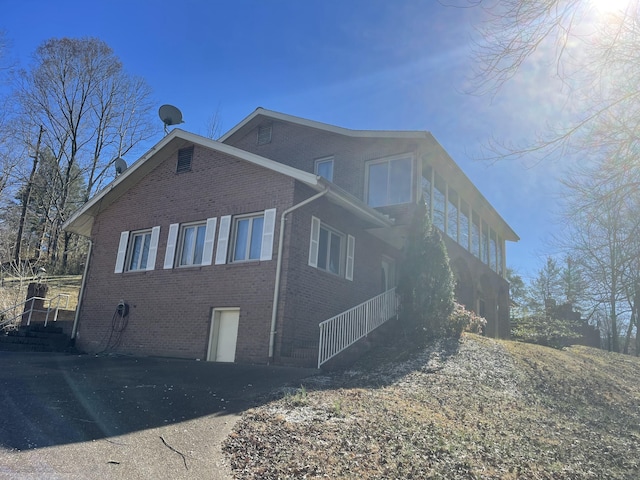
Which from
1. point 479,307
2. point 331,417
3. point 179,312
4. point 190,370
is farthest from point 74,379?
point 479,307

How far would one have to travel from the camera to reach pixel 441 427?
5.30m

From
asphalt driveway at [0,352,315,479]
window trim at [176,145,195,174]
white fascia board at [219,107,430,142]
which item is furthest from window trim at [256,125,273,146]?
asphalt driveway at [0,352,315,479]

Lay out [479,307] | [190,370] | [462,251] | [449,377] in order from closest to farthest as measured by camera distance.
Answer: [449,377]
[190,370]
[462,251]
[479,307]

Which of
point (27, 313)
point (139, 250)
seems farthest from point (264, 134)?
point (27, 313)

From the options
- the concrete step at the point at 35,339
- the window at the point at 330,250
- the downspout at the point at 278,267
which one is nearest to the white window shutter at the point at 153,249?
the concrete step at the point at 35,339

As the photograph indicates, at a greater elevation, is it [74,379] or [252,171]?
[252,171]

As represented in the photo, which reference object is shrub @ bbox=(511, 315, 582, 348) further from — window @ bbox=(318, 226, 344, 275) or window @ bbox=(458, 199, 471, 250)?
window @ bbox=(318, 226, 344, 275)

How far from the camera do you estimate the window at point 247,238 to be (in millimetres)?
10906

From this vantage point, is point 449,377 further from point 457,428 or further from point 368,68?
point 368,68

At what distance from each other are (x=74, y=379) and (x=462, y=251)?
13.9m

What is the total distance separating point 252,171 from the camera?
37.4ft

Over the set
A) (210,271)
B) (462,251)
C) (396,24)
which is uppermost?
(396,24)

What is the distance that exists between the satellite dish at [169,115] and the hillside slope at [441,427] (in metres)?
10.3

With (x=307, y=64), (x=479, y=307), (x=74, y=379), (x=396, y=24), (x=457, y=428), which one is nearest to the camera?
(x=457, y=428)
